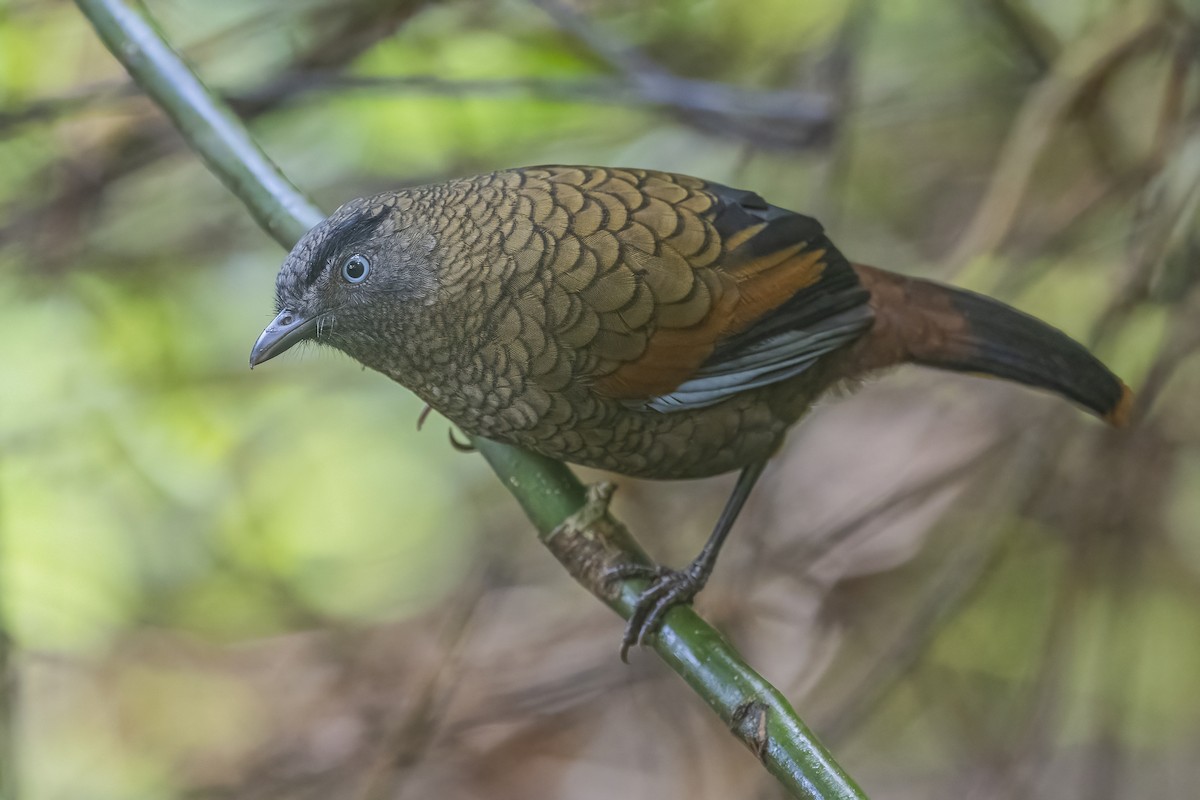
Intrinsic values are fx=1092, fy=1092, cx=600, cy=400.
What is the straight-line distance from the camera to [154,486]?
142 inches

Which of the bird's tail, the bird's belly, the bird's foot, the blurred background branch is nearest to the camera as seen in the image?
the bird's foot

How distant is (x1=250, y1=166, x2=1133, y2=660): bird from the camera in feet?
6.89

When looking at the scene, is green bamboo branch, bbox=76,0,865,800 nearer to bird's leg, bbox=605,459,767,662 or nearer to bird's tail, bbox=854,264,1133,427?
bird's leg, bbox=605,459,767,662

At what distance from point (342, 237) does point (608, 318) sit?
53 centimetres

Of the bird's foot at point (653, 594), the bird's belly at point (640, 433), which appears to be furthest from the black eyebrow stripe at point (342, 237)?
the bird's foot at point (653, 594)

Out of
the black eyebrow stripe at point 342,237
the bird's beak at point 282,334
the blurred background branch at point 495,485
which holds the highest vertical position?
the black eyebrow stripe at point 342,237

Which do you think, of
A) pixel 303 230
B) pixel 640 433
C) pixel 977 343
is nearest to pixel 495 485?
pixel 640 433

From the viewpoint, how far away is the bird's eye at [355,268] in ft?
6.80

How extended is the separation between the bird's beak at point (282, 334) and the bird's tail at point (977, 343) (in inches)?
48.0

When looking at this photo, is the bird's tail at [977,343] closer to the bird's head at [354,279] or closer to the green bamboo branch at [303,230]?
the green bamboo branch at [303,230]

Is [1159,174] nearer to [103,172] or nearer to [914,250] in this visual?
[914,250]

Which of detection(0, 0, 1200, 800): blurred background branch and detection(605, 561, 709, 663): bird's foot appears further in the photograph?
detection(0, 0, 1200, 800): blurred background branch

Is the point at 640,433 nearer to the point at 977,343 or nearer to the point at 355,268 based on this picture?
the point at 355,268

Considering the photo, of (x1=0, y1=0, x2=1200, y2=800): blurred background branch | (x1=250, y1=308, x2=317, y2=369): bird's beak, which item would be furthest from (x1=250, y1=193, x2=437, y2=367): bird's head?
(x1=0, y1=0, x2=1200, y2=800): blurred background branch
